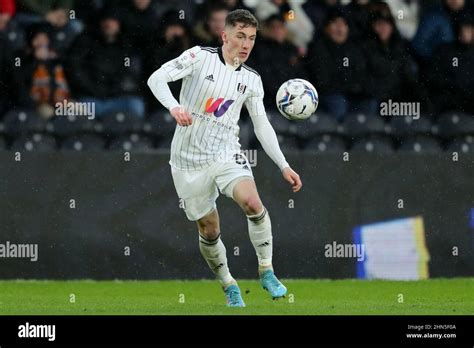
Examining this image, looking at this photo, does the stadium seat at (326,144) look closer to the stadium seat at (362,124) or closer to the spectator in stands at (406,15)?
the stadium seat at (362,124)

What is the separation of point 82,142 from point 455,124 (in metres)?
4.07

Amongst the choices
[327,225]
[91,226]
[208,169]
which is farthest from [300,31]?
[208,169]

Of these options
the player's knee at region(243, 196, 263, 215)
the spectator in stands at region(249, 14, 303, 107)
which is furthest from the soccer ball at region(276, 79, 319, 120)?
the spectator in stands at region(249, 14, 303, 107)

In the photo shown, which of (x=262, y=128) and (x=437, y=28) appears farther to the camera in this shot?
(x=437, y=28)

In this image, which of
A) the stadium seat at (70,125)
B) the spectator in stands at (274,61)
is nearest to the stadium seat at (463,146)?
the spectator in stands at (274,61)

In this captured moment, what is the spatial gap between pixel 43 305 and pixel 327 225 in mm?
4024

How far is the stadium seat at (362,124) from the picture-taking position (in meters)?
16.0

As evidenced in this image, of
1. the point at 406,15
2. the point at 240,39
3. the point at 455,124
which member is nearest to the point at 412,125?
the point at 455,124

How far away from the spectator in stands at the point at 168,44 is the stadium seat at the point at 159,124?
40cm

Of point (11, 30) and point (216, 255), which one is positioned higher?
point (11, 30)

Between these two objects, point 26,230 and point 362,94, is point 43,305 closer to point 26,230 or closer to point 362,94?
point 26,230

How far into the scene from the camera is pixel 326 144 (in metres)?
16.2

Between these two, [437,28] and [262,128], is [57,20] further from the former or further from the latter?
[262,128]

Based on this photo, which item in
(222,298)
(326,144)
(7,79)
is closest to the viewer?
(222,298)
